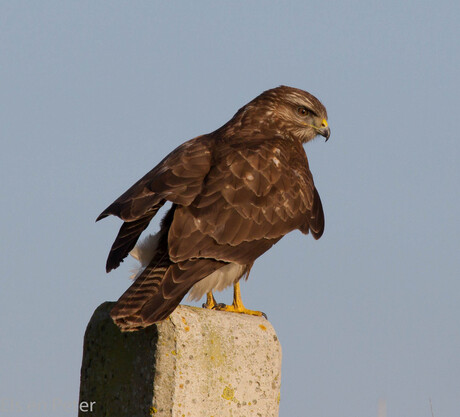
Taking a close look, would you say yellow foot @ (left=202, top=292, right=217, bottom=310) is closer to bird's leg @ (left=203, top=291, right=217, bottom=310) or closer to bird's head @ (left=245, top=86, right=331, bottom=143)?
bird's leg @ (left=203, top=291, right=217, bottom=310)

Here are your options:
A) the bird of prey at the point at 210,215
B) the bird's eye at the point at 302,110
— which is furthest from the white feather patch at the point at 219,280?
the bird's eye at the point at 302,110

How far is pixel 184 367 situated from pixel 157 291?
64 centimetres

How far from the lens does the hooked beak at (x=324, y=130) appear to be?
27.0ft

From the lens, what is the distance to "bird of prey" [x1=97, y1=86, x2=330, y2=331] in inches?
202

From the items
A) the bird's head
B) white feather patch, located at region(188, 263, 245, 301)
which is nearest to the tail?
white feather patch, located at region(188, 263, 245, 301)

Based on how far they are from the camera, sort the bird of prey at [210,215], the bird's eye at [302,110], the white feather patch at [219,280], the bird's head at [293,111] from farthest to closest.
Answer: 1. the bird's eye at [302,110]
2. the bird's head at [293,111]
3. the white feather patch at [219,280]
4. the bird of prey at [210,215]

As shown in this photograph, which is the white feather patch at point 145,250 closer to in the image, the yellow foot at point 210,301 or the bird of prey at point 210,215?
the bird of prey at point 210,215

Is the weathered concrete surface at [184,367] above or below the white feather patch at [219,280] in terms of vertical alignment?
below

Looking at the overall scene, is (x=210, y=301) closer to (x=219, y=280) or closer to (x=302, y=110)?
(x=219, y=280)

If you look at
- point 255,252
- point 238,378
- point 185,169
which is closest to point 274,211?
point 255,252

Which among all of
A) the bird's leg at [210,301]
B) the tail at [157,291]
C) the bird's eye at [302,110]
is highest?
the bird's eye at [302,110]

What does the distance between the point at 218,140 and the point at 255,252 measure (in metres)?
1.40

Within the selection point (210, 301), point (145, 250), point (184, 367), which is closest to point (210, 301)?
point (210, 301)

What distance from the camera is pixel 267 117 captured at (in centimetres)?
788
